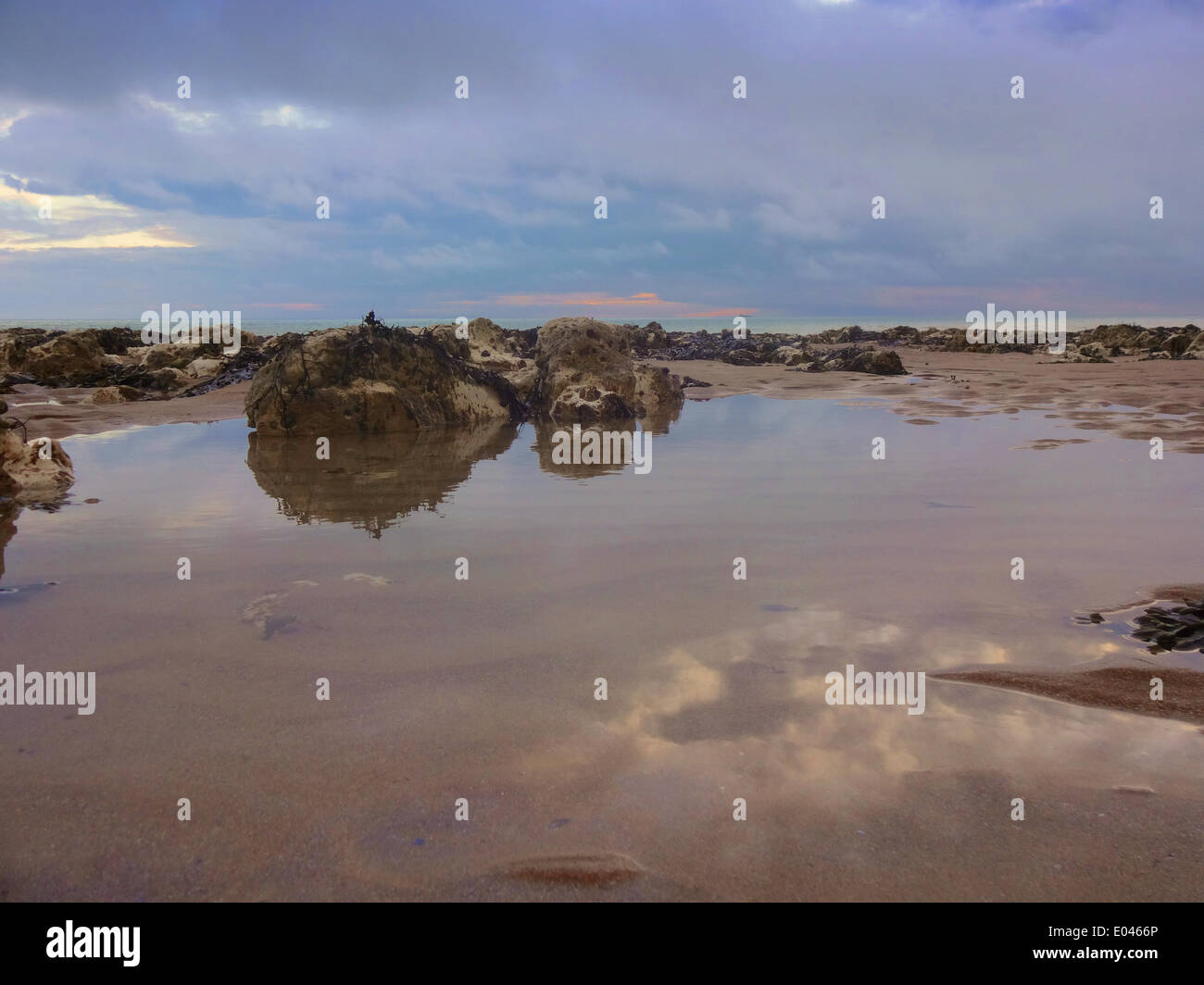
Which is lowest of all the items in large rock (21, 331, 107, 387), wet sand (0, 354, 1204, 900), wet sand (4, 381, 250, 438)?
wet sand (0, 354, 1204, 900)

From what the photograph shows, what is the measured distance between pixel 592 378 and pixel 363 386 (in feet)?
12.1

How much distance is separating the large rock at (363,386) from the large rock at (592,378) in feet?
3.66

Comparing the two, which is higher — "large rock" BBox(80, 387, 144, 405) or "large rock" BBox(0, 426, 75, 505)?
"large rock" BBox(80, 387, 144, 405)

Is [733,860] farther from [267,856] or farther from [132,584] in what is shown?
[132,584]

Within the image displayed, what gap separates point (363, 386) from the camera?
35.2 feet

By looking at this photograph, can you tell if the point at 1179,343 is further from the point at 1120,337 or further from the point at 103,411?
the point at 103,411

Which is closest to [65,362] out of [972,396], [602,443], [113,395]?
[113,395]

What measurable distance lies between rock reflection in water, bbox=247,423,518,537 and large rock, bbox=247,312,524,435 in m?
0.34

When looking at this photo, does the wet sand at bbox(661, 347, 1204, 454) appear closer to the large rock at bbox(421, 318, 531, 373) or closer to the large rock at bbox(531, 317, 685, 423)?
the large rock at bbox(531, 317, 685, 423)

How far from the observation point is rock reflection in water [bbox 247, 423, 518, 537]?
6.08 m

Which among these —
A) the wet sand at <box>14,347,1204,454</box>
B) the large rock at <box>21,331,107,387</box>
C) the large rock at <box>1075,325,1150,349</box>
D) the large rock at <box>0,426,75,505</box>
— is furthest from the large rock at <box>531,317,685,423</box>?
the large rock at <box>1075,325,1150,349</box>

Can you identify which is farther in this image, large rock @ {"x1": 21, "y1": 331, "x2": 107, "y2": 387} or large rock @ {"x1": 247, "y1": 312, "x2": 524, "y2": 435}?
large rock @ {"x1": 21, "y1": 331, "x2": 107, "y2": 387}

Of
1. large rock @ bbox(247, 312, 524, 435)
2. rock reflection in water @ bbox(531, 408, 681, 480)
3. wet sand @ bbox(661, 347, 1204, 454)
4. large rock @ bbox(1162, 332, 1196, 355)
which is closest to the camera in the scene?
rock reflection in water @ bbox(531, 408, 681, 480)

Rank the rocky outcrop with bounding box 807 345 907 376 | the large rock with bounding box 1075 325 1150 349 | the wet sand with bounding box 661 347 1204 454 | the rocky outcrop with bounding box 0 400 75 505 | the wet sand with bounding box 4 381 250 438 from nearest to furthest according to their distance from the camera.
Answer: the rocky outcrop with bounding box 0 400 75 505, the wet sand with bounding box 661 347 1204 454, the wet sand with bounding box 4 381 250 438, the rocky outcrop with bounding box 807 345 907 376, the large rock with bounding box 1075 325 1150 349
